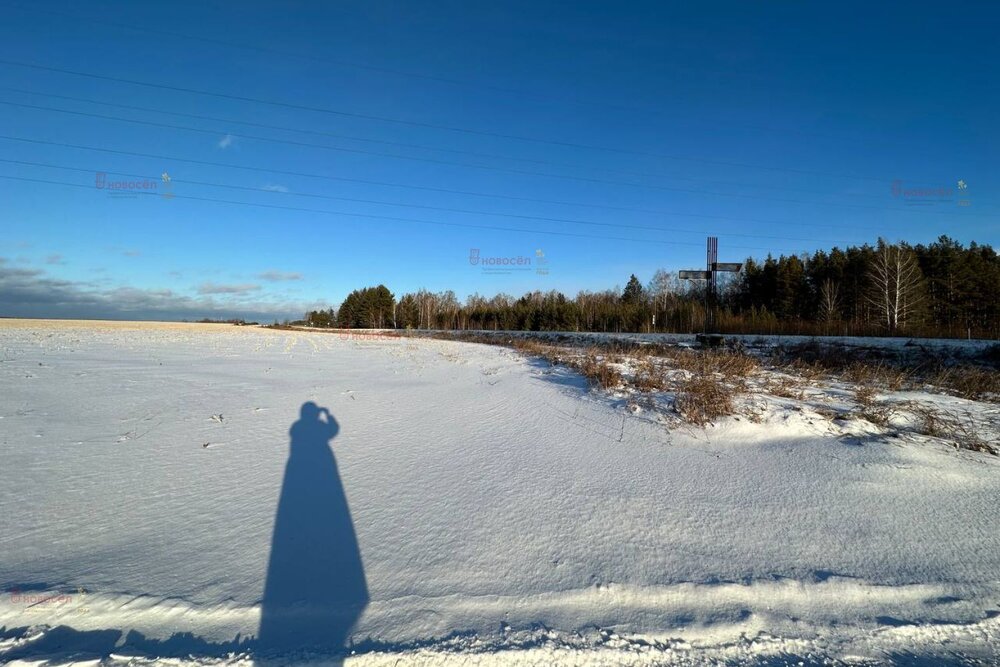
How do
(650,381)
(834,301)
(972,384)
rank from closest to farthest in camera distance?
(650,381), (972,384), (834,301)

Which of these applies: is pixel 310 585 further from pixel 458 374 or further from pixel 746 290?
pixel 746 290

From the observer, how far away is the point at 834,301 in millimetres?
38406

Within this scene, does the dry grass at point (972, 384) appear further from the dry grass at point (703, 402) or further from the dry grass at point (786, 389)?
the dry grass at point (703, 402)

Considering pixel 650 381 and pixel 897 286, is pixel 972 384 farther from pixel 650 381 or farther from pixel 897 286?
pixel 897 286

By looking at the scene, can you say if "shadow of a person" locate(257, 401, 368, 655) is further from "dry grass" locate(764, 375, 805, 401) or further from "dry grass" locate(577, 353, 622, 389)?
"dry grass" locate(764, 375, 805, 401)

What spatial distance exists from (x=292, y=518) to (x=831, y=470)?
5010 mm

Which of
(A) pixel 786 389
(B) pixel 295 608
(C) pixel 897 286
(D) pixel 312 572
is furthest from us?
(C) pixel 897 286

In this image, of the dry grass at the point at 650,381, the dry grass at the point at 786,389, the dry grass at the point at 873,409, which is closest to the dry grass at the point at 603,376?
the dry grass at the point at 650,381

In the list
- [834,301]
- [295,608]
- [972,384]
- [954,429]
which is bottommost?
[295,608]

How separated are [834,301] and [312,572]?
48.7 m

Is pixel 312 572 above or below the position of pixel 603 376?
below

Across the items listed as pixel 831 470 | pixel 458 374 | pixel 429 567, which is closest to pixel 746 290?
pixel 458 374

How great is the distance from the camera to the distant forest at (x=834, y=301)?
29.3 metres

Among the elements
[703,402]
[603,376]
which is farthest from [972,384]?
[603,376]
